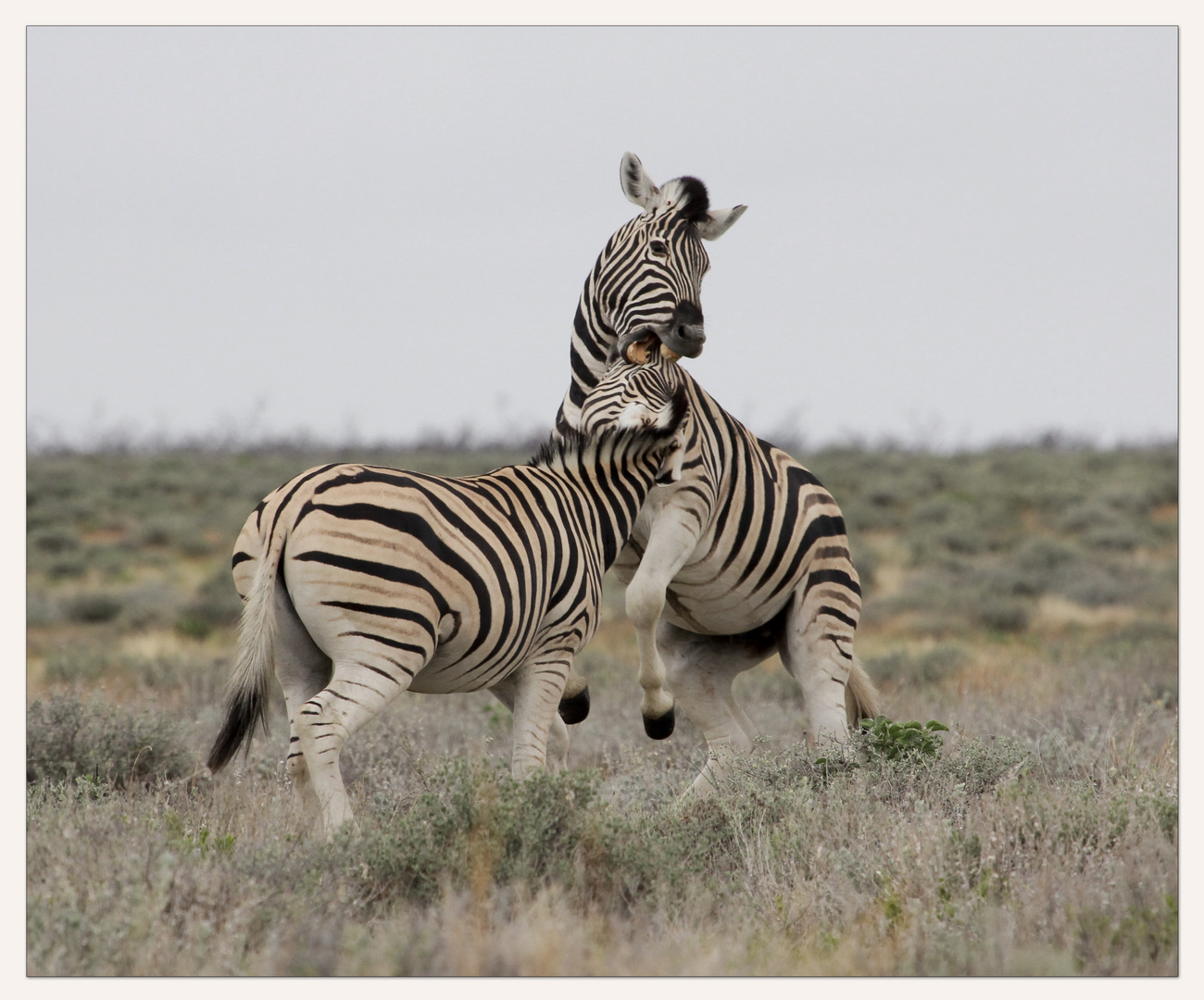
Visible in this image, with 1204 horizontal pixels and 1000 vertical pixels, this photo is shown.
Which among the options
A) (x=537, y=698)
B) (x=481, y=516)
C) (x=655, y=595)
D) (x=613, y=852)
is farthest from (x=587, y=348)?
(x=613, y=852)

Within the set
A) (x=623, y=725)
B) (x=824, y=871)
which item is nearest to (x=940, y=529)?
(x=623, y=725)

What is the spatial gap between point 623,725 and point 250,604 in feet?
17.5

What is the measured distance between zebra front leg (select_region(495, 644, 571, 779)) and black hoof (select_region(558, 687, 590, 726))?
2.37 ft

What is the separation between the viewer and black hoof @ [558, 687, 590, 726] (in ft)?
20.9

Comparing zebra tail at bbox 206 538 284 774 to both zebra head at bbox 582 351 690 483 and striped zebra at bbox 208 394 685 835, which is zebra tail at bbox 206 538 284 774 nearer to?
striped zebra at bbox 208 394 685 835

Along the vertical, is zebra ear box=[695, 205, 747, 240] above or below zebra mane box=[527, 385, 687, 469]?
above

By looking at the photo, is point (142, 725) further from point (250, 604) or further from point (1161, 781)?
point (1161, 781)

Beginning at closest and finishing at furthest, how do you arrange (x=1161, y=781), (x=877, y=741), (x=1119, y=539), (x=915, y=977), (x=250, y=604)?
(x=915, y=977) < (x=250, y=604) < (x=1161, y=781) < (x=877, y=741) < (x=1119, y=539)

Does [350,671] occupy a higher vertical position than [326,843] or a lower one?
higher

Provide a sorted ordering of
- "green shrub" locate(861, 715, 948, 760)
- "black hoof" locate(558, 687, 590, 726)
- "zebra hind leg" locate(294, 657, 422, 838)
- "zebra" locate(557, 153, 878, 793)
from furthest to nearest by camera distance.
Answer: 1. "black hoof" locate(558, 687, 590, 726)
2. "zebra" locate(557, 153, 878, 793)
3. "green shrub" locate(861, 715, 948, 760)
4. "zebra hind leg" locate(294, 657, 422, 838)

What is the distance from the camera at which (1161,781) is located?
18.3ft

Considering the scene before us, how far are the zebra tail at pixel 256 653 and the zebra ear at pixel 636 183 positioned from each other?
3167 millimetres

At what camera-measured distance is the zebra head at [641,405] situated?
20.0 ft

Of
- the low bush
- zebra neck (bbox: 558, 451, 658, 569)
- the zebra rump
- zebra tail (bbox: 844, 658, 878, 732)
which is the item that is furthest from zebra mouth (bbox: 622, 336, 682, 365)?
the low bush
